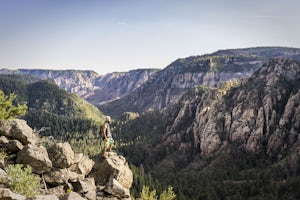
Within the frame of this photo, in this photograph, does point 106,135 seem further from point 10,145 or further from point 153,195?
point 153,195

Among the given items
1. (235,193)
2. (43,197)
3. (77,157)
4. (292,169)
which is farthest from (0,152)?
(292,169)

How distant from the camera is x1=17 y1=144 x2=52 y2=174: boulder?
111 ft

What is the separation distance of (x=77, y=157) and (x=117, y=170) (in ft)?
18.0

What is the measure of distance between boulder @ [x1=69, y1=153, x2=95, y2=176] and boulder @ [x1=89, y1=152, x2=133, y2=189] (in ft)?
2.18

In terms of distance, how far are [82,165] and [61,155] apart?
464cm

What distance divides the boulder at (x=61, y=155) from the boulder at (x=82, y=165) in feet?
5.57

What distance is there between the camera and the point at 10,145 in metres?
35.2

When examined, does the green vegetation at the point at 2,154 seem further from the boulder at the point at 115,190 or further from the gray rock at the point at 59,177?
the boulder at the point at 115,190

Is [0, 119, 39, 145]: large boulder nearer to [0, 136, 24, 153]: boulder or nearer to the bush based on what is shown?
[0, 136, 24, 153]: boulder

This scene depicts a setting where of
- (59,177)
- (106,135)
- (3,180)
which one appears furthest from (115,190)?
(3,180)

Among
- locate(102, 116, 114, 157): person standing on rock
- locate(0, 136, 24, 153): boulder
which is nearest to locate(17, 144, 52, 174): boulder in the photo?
locate(0, 136, 24, 153): boulder

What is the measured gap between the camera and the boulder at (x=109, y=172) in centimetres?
4159

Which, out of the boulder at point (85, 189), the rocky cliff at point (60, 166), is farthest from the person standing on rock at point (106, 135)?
the boulder at point (85, 189)

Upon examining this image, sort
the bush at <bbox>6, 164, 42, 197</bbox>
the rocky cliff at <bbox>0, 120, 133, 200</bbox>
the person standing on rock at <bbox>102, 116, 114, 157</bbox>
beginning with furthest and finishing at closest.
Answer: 1. the person standing on rock at <bbox>102, 116, 114, 157</bbox>
2. the rocky cliff at <bbox>0, 120, 133, 200</bbox>
3. the bush at <bbox>6, 164, 42, 197</bbox>
